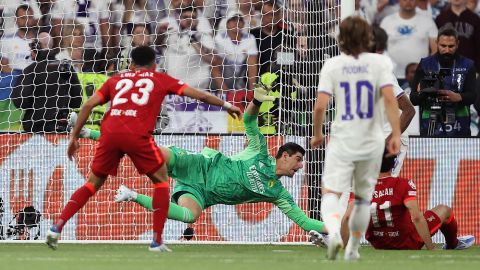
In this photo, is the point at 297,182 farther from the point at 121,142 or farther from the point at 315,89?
the point at 121,142

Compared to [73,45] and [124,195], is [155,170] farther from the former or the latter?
[73,45]

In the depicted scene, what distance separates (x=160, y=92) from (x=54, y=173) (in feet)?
13.5

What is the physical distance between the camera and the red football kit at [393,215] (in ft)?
37.5

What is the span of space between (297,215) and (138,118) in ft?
8.30

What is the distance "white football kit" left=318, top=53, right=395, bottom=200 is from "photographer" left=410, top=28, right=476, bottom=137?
5.58 metres

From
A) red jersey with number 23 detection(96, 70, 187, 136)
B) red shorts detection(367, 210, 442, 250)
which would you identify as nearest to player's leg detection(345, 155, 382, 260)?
red jersey with number 23 detection(96, 70, 187, 136)

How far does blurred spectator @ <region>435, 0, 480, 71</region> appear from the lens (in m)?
18.0

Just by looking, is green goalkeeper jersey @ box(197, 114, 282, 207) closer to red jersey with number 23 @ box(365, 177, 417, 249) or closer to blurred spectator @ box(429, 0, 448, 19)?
red jersey with number 23 @ box(365, 177, 417, 249)

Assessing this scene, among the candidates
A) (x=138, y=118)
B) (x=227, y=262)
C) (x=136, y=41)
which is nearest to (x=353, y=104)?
(x=227, y=262)

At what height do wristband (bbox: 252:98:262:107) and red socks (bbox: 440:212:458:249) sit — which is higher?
wristband (bbox: 252:98:262:107)

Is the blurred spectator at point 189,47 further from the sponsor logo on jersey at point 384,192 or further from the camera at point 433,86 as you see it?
the sponsor logo on jersey at point 384,192

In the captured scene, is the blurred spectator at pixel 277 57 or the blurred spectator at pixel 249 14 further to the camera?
the blurred spectator at pixel 249 14

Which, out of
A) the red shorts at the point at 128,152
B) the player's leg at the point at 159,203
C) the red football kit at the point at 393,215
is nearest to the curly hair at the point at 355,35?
the red shorts at the point at 128,152

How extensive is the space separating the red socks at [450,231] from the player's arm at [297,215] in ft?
4.00
